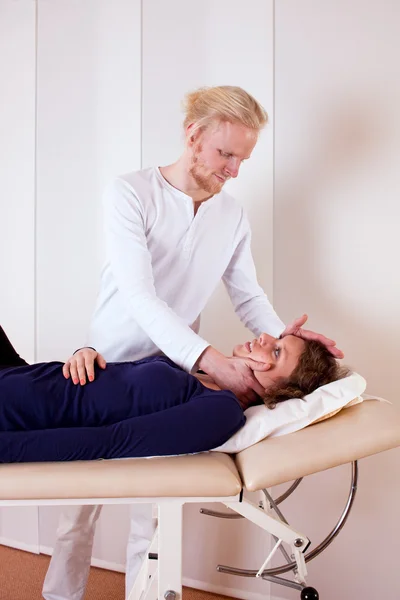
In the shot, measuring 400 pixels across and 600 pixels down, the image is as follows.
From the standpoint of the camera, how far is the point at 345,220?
2.16m

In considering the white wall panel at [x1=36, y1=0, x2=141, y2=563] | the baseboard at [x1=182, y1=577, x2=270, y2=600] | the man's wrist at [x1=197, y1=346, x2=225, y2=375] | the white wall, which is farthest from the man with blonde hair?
the white wall panel at [x1=36, y1=0, x2=141, y2=563]

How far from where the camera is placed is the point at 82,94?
2.67 metres

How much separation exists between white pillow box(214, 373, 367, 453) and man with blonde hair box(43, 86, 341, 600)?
0.18 meters

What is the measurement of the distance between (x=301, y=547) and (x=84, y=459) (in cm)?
49

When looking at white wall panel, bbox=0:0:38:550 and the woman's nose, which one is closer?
the woman's nose

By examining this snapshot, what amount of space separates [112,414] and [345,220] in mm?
1106

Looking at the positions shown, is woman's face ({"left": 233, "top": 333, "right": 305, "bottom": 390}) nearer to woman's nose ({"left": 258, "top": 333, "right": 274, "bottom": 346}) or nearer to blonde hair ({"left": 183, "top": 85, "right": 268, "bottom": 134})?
woman's nose ({"left": 258, "top": 333, "right": 274, "bottom": 346})

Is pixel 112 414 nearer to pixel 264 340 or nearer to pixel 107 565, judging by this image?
pixel 264 340

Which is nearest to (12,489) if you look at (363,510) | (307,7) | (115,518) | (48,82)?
(363,510)

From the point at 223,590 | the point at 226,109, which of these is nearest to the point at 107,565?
the point at 223,590

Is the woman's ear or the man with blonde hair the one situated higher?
the woman's ear

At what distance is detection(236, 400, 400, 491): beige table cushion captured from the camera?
1274mm

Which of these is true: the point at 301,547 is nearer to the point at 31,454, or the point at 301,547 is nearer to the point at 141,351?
the point at 31,454

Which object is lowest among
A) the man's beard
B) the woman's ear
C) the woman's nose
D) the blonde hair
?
the woman's nose
